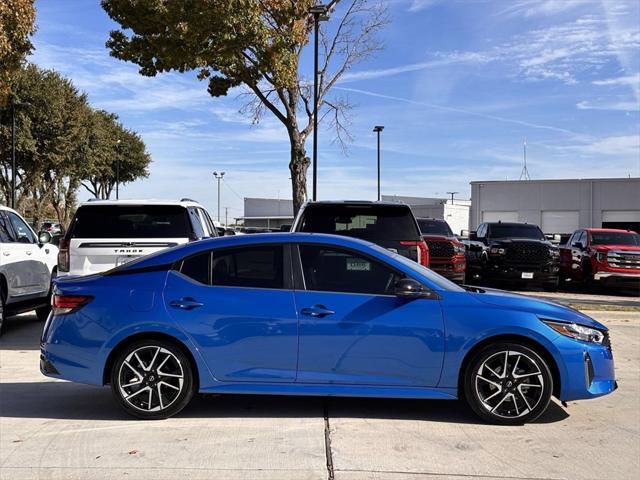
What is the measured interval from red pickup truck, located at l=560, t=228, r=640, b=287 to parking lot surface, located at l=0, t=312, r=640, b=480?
11097 millimetres

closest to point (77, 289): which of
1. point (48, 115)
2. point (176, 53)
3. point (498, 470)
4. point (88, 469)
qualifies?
point (88, 469)

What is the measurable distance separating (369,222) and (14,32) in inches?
566

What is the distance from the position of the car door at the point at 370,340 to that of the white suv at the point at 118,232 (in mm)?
3280

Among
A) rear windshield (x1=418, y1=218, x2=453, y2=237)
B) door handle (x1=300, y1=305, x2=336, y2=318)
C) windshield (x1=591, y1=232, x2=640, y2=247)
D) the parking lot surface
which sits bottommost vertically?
the parking lot surface

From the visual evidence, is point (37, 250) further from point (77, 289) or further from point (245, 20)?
point (245, 20)

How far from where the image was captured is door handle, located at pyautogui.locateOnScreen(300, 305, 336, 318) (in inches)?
203

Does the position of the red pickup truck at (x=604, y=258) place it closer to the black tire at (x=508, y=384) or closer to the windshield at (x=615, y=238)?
the windshield at (x=615, y=238)

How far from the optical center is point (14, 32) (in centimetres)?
1769

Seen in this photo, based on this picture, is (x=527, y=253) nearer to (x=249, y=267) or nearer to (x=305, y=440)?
(x=249, y=267)

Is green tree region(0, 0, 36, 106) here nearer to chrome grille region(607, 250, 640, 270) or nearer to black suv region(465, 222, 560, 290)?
black suv region(465, 222, 560, 290)

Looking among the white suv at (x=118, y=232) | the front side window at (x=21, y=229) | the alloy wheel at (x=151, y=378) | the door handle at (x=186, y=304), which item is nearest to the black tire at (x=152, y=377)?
the alloy wheel at (x=151, y=378)

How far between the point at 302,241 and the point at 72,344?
6.98 feet

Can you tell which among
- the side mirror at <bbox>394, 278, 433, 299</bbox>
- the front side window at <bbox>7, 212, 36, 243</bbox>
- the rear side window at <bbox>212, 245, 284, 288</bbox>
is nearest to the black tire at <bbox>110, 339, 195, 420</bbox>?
the rear side window at <bbox>212, 245, 284, 288</bbox>

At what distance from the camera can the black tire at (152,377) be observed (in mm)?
5215
